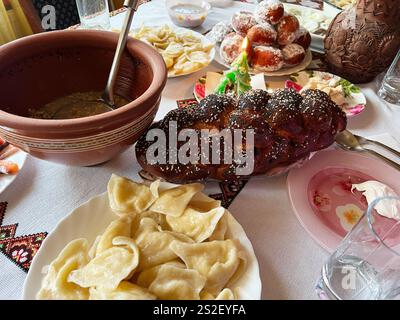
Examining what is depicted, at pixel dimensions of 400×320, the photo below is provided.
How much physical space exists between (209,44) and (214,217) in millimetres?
627

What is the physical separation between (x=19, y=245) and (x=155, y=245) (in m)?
0.22

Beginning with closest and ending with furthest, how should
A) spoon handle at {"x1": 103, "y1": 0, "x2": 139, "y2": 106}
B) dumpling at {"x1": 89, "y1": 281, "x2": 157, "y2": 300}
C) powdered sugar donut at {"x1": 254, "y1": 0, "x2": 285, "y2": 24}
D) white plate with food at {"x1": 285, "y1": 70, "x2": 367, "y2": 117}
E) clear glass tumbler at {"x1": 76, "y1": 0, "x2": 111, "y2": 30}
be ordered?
dumpling at {"x1": 89, "y1": 281, "x2": 157, "y2": 300}, spoon handle at {"x1": 103, "y1": 0, "x2": 139, "y2": 106}, white plate with food at {"x1": 285, "y1": 70, "x2": 367, "y2": 117}, powdered sugar donut at {"x1": 254, "y1": 0, "x2": 285, "y2": 24}, clear glass tumbler at {"x1": 76, "y1": 0, "x2": 111, "y2": 30}

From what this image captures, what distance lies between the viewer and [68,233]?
517 mm

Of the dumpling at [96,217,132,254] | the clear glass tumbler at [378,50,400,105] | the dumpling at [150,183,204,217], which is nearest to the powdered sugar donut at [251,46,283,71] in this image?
the clear glass tumbler at [378,50,400,105]

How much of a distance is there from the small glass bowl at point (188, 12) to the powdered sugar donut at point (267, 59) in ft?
1.03

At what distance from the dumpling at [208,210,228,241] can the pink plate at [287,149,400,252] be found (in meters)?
0.14

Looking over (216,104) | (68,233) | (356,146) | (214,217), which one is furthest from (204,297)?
(356,146)

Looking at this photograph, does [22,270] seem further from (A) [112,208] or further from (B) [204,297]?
(B) [204,297]

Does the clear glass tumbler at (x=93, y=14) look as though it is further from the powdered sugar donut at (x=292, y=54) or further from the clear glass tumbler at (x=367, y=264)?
the clear glass tumbler at (x=367, y=264)

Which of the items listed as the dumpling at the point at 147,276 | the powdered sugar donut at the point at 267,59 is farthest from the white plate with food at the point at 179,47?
the dumpling at the point at 147,276

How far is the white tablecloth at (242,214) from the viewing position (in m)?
0.51

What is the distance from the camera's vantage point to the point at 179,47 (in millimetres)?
964

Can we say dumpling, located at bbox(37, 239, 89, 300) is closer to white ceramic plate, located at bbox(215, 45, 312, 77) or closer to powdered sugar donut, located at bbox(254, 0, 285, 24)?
white ceramic plate, located at bbox(215, 45, 312, 77)

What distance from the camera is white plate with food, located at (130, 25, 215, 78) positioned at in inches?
35.7
